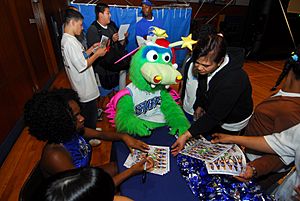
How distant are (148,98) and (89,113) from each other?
105 cm

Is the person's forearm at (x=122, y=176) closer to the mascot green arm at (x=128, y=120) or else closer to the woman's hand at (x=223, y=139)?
the mascot green arm at (x=128, y=120)

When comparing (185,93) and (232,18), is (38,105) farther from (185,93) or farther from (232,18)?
(232,18)

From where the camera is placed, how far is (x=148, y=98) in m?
1.36

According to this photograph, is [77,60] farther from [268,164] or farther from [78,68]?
[268,164]

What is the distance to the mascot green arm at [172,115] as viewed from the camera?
1.35m

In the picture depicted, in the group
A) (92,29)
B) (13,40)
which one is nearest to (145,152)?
(92,29)

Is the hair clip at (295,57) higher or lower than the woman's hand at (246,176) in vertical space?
higher

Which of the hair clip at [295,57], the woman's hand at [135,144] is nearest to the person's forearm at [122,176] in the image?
the woman's hand at [135,144]

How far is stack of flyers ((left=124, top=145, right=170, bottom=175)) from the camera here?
109 cm

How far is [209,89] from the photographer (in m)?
1.31

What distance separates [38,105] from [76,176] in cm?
55

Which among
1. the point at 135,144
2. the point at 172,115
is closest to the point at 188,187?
the point at 135,144

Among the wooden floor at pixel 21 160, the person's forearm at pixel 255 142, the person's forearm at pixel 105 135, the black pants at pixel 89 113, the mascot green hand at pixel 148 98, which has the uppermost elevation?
the mascot green hand at pixel 148 98

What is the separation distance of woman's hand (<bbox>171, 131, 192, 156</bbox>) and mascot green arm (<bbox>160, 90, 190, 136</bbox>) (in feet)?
0.29
